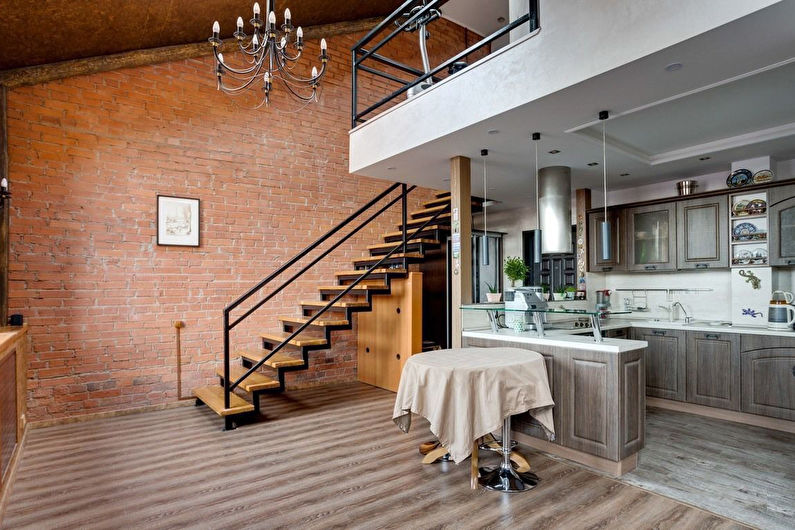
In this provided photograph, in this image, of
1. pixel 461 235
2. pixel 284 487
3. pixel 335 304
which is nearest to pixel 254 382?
pixel 335 304

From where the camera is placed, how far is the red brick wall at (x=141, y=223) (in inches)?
173

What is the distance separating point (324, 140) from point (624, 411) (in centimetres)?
488

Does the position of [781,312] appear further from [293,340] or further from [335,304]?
[293,340]

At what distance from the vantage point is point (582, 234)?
604cm

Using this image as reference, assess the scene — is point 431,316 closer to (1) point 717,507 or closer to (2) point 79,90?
(1) point 717,507

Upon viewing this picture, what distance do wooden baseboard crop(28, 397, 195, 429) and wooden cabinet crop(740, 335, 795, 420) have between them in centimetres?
565

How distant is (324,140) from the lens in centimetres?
629

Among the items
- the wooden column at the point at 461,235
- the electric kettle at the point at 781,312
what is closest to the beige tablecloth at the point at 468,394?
the wooden column at the point at 461,235

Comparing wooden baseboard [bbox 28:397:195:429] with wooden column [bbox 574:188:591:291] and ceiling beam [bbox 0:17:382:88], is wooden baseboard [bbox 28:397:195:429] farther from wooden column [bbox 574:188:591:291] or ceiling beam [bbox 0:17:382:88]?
wooden column [bbox 574:188:591:291]

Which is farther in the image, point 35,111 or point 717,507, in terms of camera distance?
point 35,111

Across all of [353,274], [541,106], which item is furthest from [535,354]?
[353,274]

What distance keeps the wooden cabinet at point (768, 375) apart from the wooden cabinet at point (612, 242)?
1.63 meters

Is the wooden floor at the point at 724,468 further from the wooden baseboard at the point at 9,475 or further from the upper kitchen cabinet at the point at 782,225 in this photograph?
the wooden baseboard at the point at 9,475

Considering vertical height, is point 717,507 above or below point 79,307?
below
